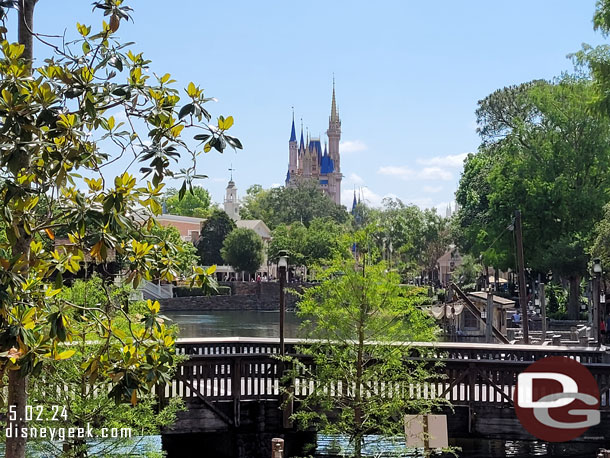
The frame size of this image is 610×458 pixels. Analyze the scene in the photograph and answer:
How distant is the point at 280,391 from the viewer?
51.3 feet

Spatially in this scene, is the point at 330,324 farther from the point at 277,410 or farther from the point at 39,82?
the point at 39,82

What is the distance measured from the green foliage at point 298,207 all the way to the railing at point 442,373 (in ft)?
374

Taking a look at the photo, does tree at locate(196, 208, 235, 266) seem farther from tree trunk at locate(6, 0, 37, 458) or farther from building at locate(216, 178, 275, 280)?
tree trunk at locate(6, 0, 37, 458)

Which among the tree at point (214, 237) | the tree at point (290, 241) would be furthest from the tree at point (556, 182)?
the tree at point (214, 237)

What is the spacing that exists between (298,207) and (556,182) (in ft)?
283

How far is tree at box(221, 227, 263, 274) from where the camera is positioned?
99125mm

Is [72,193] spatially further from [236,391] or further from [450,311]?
[450,311]

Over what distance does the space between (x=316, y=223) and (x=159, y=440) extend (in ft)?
281

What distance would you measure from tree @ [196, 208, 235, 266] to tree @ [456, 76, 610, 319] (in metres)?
52.5

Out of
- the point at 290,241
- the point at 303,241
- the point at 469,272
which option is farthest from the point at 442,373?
the point at 290,241

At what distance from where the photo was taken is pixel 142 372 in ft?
19.5

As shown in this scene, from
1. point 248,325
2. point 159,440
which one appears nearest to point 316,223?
point 248,325

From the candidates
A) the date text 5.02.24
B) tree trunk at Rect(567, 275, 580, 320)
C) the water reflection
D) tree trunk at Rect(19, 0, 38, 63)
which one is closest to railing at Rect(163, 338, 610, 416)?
the date text 5.02.24

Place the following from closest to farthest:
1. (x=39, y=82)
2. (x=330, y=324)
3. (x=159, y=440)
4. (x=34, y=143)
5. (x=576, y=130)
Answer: (x=34, y=143)
(x=39, y=82)
(x=330, y=324)
(x=159, y=440)
(x=576, y=130)
